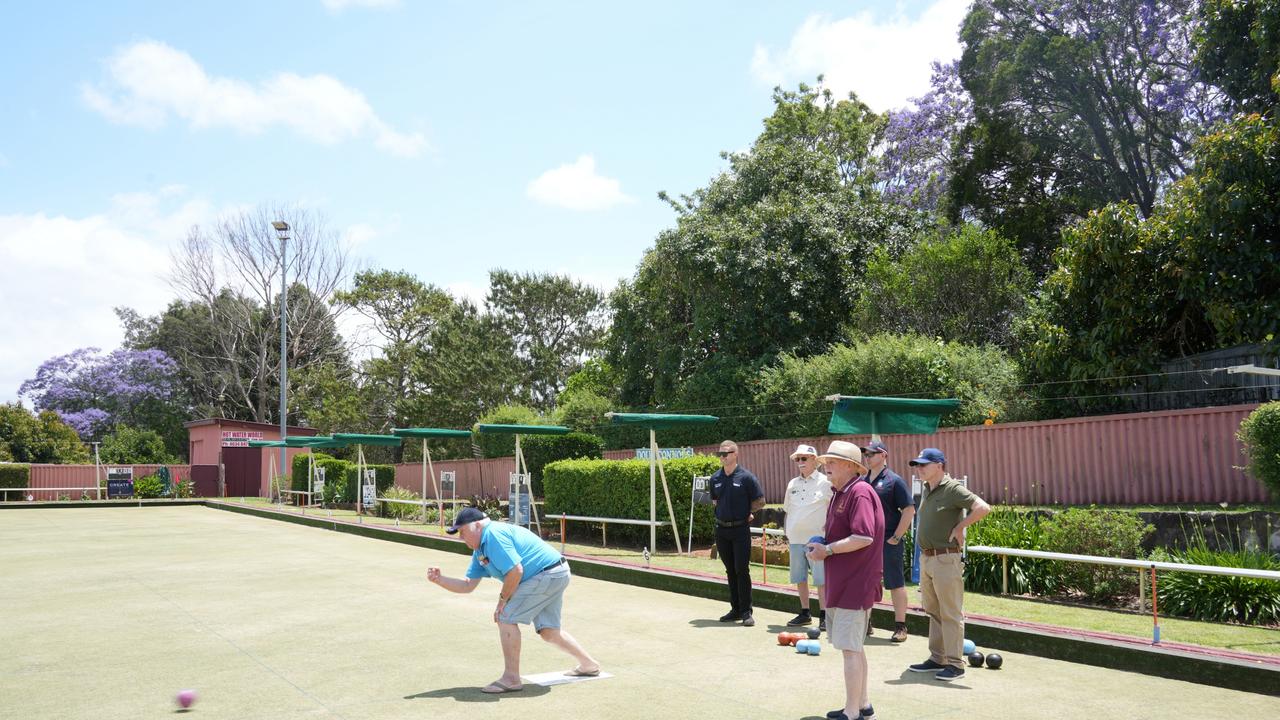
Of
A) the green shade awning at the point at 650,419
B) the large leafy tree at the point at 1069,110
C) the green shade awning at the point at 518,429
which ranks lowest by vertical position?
the green shade awning at the point at 518,429

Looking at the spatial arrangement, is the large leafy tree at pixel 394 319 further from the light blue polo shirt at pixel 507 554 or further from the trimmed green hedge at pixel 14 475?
the light blue polo shirt at pixel 507 554

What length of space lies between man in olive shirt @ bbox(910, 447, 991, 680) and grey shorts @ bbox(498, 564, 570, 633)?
9.07 feet

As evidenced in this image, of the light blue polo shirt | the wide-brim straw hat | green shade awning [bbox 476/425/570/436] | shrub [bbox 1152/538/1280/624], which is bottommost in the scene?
shrub [bbox 1152/538/1280/624]

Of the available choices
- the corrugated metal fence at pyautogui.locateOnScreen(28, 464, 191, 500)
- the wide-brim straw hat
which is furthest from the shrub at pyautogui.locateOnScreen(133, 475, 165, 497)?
the wide-brim straw hat

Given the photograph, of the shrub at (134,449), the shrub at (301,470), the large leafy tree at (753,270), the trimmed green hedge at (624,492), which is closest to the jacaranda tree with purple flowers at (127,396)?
the shrub at (134,449)

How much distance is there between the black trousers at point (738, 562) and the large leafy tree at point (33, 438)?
47.9 m

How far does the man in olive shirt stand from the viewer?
736 centimetres

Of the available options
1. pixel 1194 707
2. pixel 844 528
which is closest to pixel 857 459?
pixel 844 528

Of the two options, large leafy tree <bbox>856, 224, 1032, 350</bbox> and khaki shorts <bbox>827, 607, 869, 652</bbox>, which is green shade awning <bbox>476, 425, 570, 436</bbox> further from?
khaki shorts <bbox>827, 607, 869, 652</bbox>

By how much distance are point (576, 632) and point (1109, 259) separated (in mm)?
13409

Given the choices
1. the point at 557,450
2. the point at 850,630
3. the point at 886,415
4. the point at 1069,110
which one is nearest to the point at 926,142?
the point at 1069,110

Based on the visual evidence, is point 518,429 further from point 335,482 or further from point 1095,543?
point 335,482

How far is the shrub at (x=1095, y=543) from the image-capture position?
10727 mm

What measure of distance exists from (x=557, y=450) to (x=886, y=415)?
13.9m
